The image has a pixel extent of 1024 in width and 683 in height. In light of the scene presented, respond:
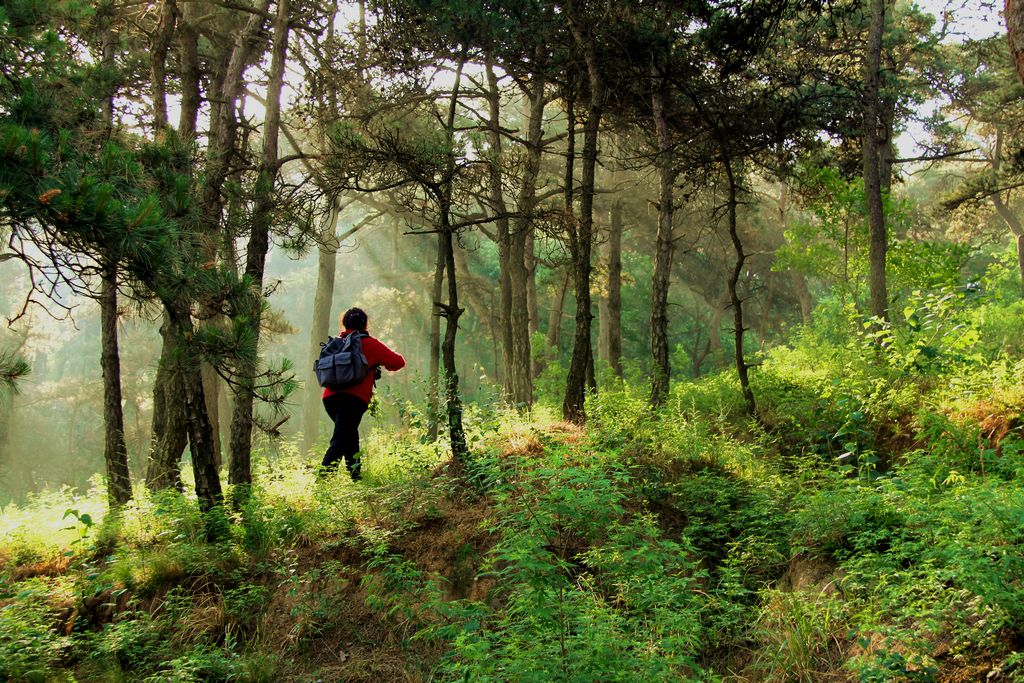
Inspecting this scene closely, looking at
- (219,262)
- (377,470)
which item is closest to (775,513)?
(377,470)

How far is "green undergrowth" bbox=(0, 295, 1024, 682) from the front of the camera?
436 centimetres

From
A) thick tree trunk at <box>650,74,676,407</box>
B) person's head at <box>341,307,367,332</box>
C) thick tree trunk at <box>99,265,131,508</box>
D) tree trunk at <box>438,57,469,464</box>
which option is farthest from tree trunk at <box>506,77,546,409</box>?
thick tree trunk at <box>99,265,131,508</box>

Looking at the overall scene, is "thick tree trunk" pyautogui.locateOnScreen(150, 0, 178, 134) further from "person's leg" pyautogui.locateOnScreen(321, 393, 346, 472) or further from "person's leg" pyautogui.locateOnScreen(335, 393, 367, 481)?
"person's leg" pyautogui.locateOnScreen(335, 393, 367, 481)

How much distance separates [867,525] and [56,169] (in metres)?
6.27

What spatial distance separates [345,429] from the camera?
335 inches

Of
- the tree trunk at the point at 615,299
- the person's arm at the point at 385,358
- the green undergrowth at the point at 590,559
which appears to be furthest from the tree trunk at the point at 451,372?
the tree trunk at the point at 615,299

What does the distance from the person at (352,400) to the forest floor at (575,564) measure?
0.34m

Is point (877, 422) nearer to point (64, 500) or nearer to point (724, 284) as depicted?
point (64, 500)

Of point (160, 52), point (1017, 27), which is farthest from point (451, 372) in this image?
point (1017, 27)

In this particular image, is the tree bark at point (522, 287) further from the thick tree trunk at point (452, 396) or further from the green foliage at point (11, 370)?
the green foliage at point (11, 370)

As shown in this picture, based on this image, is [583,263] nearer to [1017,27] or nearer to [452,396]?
[452,396]

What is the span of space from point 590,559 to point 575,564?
0.11 meters

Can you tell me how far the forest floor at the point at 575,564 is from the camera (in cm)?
434

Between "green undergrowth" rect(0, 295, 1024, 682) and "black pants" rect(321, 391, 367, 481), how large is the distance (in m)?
0.29
